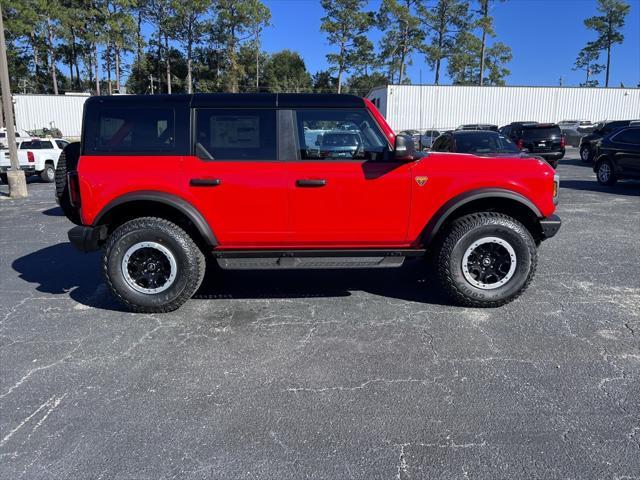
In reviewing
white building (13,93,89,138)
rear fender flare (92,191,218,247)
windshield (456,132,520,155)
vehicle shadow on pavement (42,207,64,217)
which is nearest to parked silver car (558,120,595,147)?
windshield (456,132,520,155)

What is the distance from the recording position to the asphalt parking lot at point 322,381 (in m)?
2.50

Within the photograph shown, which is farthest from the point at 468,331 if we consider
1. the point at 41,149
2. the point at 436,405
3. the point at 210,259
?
the point at 41,149

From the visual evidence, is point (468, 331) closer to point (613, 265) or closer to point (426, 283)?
point (426, 283)

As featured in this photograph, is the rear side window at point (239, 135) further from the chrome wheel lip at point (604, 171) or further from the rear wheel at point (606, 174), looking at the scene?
the chrome wheel lip at point (604, 171)

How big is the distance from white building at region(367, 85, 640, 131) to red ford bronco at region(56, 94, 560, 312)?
33556 mm

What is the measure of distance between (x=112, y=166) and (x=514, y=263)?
3720 millimetres

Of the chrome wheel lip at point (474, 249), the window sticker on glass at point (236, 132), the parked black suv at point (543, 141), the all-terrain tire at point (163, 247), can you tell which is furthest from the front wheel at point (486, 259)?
the parked black suv at point (543, 141)

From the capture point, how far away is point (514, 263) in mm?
4426

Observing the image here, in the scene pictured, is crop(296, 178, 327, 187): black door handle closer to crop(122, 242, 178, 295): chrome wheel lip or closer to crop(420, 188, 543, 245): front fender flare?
crop(420, 188, 543, 245): front fender flare

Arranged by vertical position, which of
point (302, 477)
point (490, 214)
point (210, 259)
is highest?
point (490, 214)

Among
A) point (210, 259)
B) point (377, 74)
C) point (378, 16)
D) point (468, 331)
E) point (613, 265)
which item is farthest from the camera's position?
point (377, 74)

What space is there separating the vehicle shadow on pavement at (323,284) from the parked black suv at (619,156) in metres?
8.64

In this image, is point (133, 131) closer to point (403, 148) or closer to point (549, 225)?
point (403, 148)

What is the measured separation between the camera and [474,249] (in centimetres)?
445
